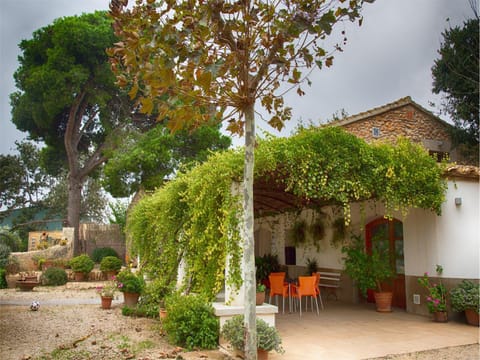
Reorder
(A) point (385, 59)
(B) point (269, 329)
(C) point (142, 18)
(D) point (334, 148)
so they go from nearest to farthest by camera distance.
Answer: (C) point (142, 18) < (B) point (269, 329) < (D) point (334, 148) < (A) point (385, 59)

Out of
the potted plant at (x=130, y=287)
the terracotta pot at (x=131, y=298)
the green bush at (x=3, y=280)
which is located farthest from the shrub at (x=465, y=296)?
the green bush at (x=3, y=280)

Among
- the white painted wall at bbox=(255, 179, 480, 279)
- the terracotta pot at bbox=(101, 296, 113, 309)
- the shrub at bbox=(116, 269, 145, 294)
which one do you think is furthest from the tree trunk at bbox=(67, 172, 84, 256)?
the white painted wall at bbox=(255, 179, 480, 279)

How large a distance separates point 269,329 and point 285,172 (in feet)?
7.71

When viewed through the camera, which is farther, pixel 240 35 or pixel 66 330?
pixel 66 330

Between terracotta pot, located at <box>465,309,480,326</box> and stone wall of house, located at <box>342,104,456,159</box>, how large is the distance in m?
8.58

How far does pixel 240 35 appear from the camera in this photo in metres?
4.47

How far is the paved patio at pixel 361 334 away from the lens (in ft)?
19.6

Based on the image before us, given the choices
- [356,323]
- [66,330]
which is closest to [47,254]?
[66,330]

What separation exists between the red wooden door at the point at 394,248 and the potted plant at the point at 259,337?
5235mm

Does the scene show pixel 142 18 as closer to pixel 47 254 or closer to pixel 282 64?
pixel 282 64

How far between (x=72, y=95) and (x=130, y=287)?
15524mm

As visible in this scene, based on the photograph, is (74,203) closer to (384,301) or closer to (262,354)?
(384,301)

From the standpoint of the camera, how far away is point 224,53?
4.41 meters

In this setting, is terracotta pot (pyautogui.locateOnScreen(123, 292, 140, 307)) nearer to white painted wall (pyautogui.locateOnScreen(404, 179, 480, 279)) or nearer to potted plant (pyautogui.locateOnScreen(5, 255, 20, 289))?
white painted wall (pyautogui.locateOnScreen(404, 179, 480, 279))
